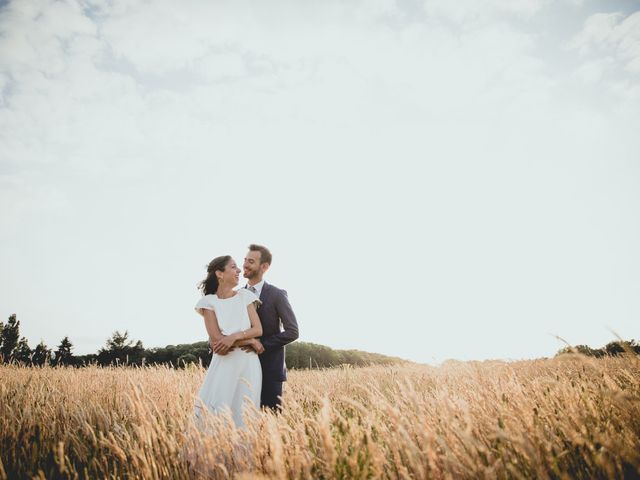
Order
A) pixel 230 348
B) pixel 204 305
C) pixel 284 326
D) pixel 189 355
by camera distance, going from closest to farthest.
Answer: pixel 230 348 < pixel 204 305 < pixel 284 326 < pixel 189 355

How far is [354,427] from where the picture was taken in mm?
1880

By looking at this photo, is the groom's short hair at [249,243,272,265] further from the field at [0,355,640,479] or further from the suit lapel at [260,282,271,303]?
the field at [0,355,640,479]

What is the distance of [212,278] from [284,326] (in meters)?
1.23

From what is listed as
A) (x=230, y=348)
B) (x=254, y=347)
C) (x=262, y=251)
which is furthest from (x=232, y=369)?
(x=262, y=251)

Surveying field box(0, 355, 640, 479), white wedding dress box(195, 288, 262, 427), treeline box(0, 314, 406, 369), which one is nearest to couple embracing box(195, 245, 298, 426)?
white wedding dress box(195, 288, 262, 427)

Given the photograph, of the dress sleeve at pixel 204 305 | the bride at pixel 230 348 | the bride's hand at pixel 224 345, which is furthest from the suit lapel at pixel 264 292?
the bride's hand at pixel 224 345

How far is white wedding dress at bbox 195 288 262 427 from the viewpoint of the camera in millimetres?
3715

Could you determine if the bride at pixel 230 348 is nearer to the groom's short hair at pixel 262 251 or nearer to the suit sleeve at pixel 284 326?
the suit sleeve at pixel 284 326

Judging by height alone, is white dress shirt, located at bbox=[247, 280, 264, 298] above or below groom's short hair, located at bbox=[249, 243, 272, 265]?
below

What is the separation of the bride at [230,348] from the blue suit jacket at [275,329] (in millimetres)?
202

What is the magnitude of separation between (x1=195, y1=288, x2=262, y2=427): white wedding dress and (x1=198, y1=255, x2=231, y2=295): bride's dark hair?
0.28m

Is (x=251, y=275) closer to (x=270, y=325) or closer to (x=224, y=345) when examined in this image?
(x=270, y=325)

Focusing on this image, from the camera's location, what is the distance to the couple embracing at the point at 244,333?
12.4 ft

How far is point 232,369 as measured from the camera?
3855 millimetres
